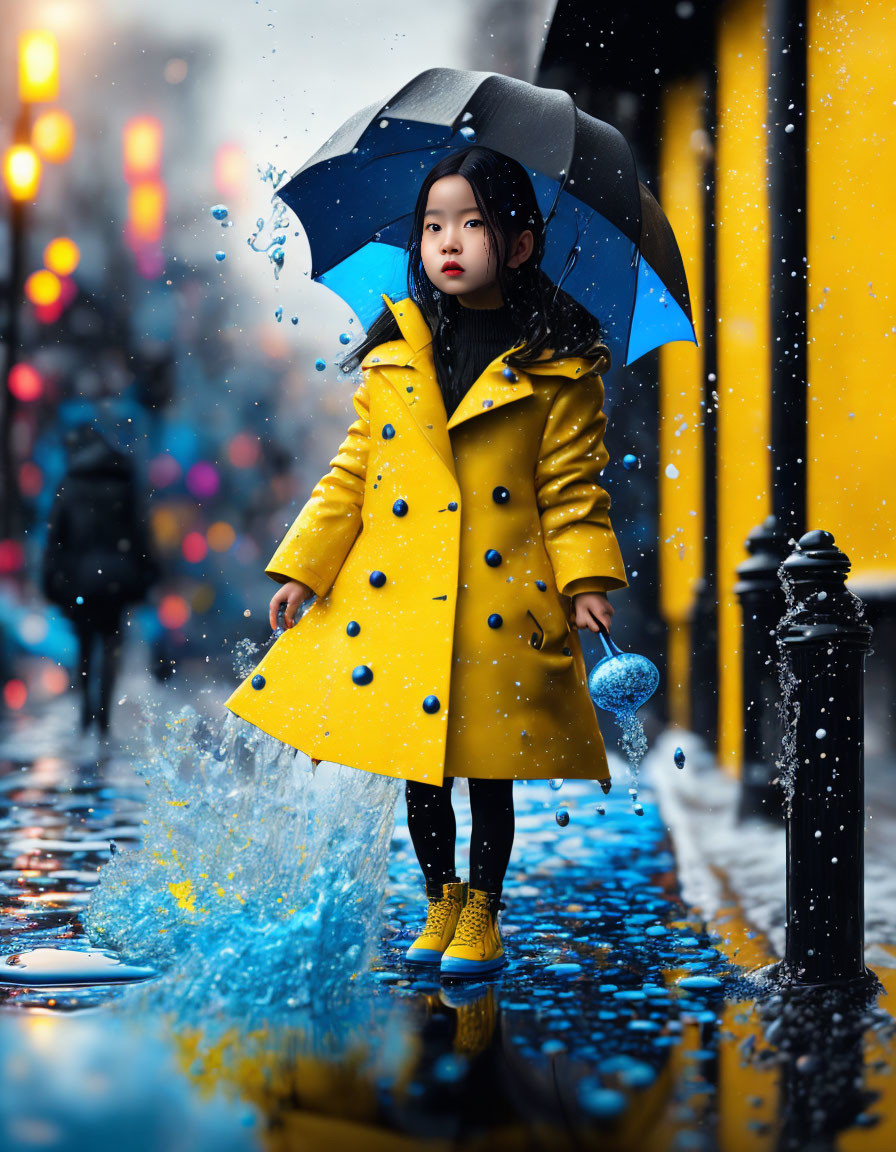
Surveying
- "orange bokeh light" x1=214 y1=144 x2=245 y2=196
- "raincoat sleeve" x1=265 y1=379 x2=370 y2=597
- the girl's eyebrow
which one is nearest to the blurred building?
"raincoat sleeve" x1=265 y1=379 x2=370 y2=597

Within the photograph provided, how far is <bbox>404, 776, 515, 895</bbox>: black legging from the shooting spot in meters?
3.03

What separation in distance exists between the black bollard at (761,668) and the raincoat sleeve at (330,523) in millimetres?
2281

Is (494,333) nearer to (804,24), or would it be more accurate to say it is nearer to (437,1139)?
(437,1139)

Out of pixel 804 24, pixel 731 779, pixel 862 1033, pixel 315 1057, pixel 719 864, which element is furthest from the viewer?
pixel 731 779

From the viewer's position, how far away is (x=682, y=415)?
8234mm

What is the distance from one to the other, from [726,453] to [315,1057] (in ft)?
17.5

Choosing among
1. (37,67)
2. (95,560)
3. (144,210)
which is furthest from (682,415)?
(144,210)

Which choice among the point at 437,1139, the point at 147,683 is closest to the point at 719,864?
the point at 437,1139

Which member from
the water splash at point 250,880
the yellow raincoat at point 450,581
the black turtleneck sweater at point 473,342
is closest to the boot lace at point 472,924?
the water splash at point 250,880

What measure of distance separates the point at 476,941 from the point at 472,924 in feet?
0.13

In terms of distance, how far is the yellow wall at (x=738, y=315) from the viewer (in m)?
6.42

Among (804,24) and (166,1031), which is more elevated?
(804,24)

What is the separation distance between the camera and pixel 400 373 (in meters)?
3.07

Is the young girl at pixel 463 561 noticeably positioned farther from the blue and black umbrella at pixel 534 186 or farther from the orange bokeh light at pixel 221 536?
the orange bokeh light at pixel 221 536
